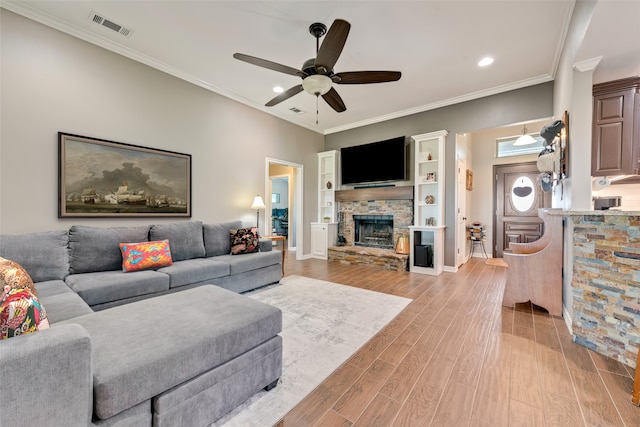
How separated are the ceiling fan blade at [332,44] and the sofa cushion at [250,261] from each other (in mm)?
2515

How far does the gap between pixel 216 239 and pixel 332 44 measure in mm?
2982

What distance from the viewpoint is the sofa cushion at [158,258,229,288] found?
2.84 m

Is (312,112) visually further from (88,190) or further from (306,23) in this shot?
(88,190)

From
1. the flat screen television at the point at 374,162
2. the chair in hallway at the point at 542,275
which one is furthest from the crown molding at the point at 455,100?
the chair in hallway at the point at 542,275

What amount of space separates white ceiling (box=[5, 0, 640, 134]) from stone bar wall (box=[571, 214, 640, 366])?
1491 millimetres

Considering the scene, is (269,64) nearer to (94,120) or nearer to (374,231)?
(94,120)

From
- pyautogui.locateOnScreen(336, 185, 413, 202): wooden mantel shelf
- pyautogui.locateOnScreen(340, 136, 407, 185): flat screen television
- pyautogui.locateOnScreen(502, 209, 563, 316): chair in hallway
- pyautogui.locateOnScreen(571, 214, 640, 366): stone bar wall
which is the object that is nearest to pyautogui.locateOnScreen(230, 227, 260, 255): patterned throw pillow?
pyautogui.locateOnScreen(336, 185, 413, 202): wooden mantel shelf

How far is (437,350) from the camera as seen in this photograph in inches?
83.7

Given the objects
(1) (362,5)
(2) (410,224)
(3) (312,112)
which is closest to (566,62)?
(1) (362,5)

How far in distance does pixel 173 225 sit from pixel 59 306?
1.78 metres

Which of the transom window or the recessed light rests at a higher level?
the recessed light

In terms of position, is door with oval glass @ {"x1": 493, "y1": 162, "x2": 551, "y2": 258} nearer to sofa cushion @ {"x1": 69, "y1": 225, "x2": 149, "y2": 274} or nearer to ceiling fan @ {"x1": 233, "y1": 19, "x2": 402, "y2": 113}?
ceiling fan @ {"x1": 233, "y1": 19, "x2": 402, "y2": 113}

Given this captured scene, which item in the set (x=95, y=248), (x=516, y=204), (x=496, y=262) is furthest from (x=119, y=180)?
(x=516, y=204)

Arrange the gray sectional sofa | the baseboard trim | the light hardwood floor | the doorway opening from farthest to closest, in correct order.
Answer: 1. the doorway opening
2. the baseboard trim
3. the light hardwood floor
4. the gray sectional sofa
